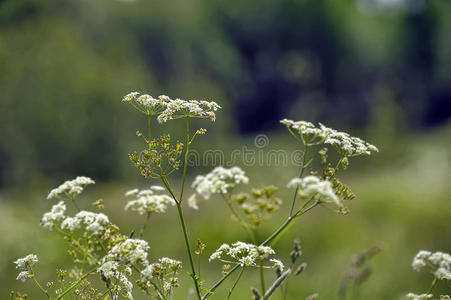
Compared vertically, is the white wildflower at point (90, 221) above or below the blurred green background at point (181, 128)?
below

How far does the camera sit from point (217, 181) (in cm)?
225

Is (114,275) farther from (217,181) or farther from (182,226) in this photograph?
(217,181)

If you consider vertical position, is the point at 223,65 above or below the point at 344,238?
above

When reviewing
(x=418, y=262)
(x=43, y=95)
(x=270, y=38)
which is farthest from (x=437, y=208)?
(x=270, y=38)

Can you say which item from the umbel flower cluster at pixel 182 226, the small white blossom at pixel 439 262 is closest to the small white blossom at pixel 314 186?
the umbel flower cluster at pixel 182 226

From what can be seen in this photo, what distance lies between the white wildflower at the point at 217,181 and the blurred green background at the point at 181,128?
15.5 feet

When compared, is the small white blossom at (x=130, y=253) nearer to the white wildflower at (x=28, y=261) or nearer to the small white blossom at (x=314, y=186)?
the white wildflower at (x=28, y=261)

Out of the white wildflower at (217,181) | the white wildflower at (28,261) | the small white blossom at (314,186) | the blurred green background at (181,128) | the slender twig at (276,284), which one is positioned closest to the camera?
the small white blossom at (314,186)

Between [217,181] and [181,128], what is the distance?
18415 millimetres

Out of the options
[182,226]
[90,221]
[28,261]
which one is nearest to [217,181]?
[182,226]

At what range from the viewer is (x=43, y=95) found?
15.6 meters

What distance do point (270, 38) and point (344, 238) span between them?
48.0m

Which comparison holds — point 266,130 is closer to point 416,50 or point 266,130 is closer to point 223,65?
point 223,65

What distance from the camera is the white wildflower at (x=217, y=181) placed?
2.19 metres
